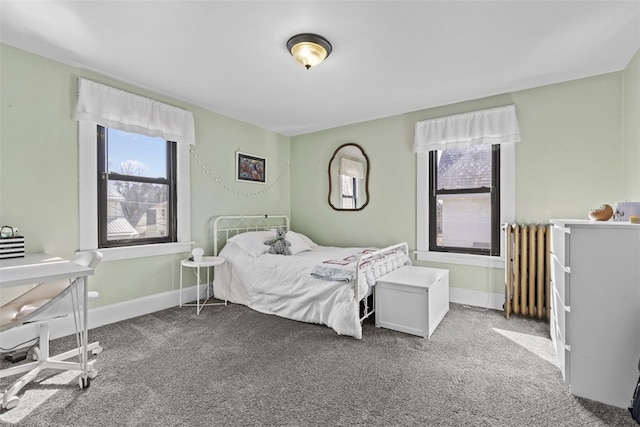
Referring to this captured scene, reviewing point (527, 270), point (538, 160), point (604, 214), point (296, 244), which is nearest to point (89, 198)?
point (296, 244)

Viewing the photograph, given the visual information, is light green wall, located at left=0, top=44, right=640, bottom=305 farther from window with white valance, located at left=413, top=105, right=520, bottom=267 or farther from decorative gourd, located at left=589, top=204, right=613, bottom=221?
decorative gourd, located at left=589, top=204, right=613, bottom=221

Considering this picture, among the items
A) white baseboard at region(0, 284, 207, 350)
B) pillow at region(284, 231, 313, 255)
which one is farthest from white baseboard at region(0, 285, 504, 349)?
pillow at region(284, 231, 313, 255)

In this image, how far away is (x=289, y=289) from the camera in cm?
312

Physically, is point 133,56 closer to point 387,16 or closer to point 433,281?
point 387,16

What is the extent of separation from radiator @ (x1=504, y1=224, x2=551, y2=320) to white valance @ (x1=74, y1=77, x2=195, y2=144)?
12.4 ft

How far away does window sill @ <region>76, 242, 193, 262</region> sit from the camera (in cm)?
294

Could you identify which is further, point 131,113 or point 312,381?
point 131,113

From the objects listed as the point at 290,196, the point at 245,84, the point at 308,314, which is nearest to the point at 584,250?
the point at 308,314

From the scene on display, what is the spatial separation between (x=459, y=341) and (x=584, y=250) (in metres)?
1.23

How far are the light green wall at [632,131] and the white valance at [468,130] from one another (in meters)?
0.83

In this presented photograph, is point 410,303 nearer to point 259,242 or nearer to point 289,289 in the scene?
point 289,289

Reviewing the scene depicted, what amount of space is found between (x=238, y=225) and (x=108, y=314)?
180cm

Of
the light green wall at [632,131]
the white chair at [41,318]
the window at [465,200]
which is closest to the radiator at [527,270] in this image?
the window at [465,200]

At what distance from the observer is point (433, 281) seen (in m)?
2.79
